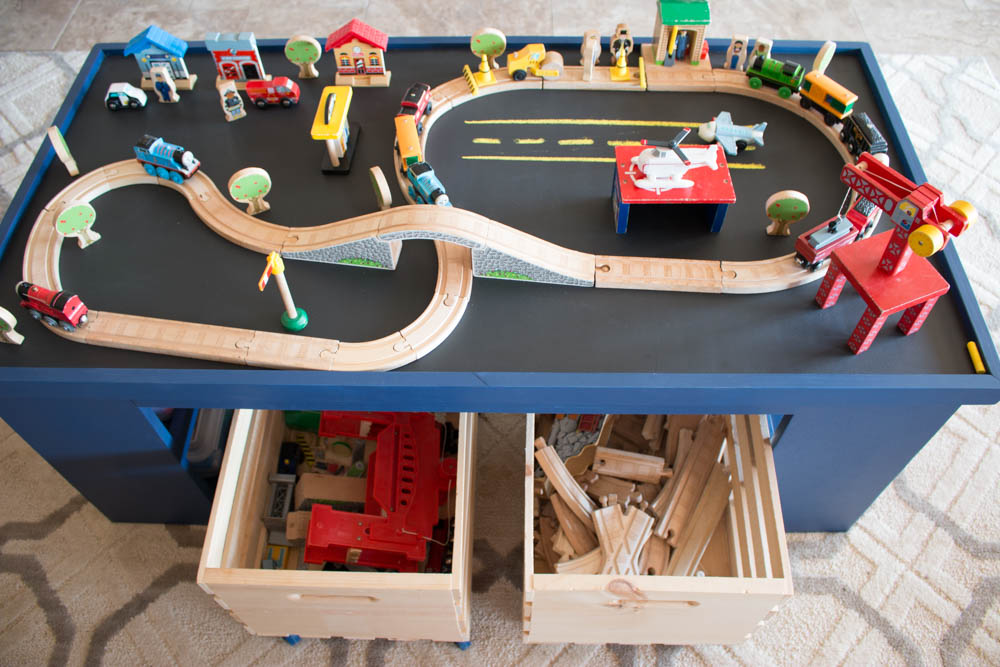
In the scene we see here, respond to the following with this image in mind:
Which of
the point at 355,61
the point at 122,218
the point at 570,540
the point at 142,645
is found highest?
the point at 355,61

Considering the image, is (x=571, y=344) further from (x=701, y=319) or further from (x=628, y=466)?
(x=628, y=466)

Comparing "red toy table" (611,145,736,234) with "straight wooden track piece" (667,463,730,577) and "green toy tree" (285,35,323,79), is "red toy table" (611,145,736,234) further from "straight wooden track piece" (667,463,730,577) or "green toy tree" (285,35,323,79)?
"green toy tree" (285,35,323,79)

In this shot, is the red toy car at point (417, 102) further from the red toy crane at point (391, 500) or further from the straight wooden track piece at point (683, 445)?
the straight wooden track piece at point (683, 445)

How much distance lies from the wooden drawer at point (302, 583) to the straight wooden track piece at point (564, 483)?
0.12m

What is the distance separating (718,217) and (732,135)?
0.21m

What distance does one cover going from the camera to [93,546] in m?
1.44

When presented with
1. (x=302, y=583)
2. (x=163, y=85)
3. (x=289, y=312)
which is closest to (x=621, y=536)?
(x=302, y=583)

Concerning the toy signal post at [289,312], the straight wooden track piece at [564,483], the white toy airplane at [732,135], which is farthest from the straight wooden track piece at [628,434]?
the toy signal post at [289,312]

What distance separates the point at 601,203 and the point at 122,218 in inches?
29.1

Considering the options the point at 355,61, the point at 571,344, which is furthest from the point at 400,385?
the point at 355,61

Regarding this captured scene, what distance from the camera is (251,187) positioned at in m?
1.21

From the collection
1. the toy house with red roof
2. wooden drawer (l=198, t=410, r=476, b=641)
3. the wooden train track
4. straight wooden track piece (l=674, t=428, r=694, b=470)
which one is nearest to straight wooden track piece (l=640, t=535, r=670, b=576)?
straight wooden track piece (l=674, t=428, r=694, b=470)

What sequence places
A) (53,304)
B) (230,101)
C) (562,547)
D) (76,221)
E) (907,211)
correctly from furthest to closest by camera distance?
(230,101)
(562,547)
(76,221)
(53,304)
(907,211)

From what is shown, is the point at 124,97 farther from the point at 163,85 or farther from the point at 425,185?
the point at 425,185
